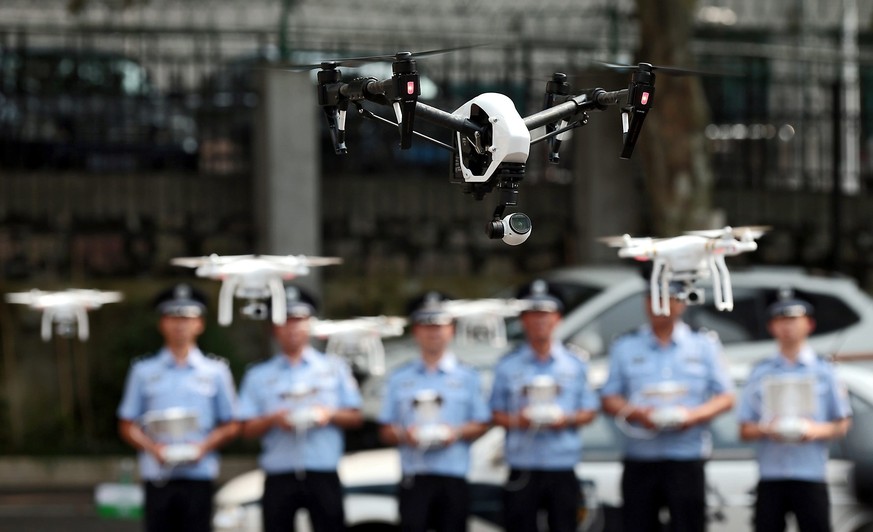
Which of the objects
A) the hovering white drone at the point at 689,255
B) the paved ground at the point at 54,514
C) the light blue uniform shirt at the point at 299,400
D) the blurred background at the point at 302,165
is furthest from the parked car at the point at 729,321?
the hovering white drone at the point at 689,255

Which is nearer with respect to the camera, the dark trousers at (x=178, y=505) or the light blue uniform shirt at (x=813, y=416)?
the light blue uniform shirt at (x=813, y=416)

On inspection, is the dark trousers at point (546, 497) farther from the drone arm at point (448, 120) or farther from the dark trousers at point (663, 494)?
the drone arm at point (448, 120)

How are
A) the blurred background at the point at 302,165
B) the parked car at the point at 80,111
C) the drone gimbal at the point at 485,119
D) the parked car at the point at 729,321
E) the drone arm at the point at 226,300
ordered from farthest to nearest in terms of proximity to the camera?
1. the parked car at the point at 80,111
2. the blurred background at the point at 302,165
3. the parked car at the point at 729,321
4. the drone arm at the point at 226,300
5. the drone gimbal at the point at 485,119

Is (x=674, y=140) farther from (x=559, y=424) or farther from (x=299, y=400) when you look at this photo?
(x=299, y=400)

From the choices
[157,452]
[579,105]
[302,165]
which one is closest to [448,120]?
→ [579,105]

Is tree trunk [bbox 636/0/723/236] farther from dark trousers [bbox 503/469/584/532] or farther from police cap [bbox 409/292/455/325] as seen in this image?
dark trousers [bbox 503/469/584/532]

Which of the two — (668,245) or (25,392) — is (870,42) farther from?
(668,245)

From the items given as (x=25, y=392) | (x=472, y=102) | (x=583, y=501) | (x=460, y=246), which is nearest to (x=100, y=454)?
(x=25, y=392)
